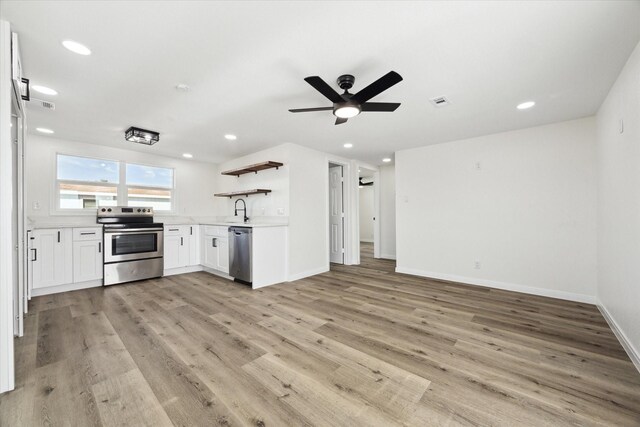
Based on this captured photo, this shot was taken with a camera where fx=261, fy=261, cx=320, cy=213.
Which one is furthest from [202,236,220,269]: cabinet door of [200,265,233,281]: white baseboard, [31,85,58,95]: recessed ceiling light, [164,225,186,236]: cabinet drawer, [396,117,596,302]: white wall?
[396,117,596,302]: white wall

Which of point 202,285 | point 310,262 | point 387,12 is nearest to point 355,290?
point 310,262

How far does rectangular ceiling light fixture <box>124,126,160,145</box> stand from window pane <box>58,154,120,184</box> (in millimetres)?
1177

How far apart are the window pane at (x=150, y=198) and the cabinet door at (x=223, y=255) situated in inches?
65.4

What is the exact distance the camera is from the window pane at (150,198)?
16.2 feet

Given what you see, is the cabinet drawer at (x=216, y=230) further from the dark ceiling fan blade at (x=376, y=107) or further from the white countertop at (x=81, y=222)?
the dark ceiling fan blade at (x=376, y=107)

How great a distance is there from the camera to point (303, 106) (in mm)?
2959

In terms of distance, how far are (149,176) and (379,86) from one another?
4.95m

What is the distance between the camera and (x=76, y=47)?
192cm

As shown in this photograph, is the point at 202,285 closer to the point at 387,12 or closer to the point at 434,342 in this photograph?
the point at 434,342

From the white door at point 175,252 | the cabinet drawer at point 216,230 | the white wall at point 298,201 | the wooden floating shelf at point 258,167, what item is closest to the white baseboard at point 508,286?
the white wall at point 298,201

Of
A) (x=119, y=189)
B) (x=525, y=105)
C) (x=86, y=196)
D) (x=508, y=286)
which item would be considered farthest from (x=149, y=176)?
(x=508, y=286)

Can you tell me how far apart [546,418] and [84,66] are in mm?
4045

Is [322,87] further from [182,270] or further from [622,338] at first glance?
[182,270]

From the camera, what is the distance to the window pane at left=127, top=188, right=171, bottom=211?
495 centimetres
